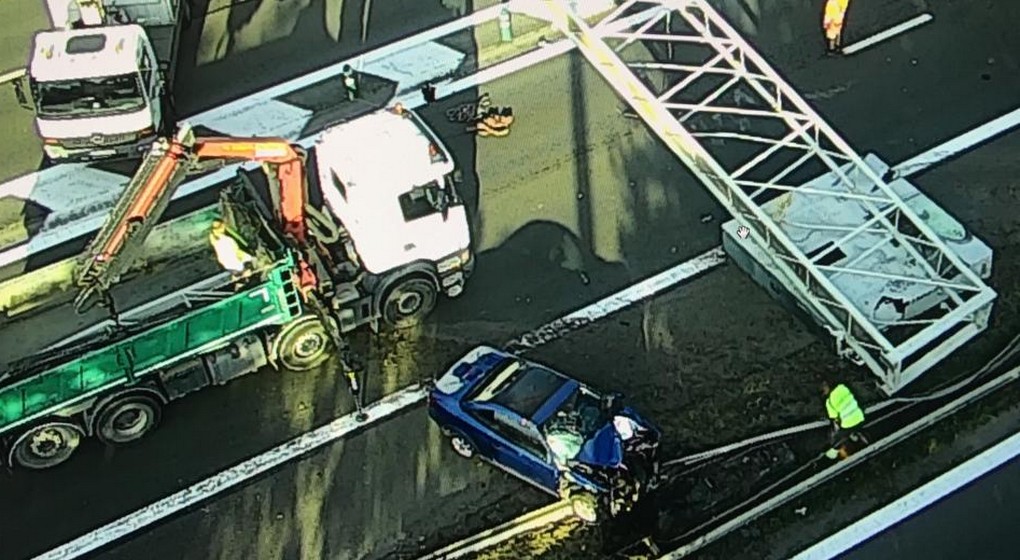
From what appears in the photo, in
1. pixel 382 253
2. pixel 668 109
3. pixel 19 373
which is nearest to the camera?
pixel 19 373

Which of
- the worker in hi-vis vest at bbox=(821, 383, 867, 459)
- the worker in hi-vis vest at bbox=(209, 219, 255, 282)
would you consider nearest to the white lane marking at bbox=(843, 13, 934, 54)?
the worker in hi-vis vest at bbox=(821, 383, 867, 459)

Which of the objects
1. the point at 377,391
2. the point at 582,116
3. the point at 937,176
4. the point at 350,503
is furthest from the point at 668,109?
the point at 350,503

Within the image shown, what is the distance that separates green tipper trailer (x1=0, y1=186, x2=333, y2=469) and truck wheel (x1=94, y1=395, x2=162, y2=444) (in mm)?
14

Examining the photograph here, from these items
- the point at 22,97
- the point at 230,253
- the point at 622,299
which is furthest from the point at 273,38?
the point at 622,299

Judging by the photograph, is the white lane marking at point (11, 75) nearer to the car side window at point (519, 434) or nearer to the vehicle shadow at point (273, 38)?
the vehicle shadow at point (273, 38)

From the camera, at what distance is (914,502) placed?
1908 cm

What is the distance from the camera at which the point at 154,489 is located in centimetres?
1988

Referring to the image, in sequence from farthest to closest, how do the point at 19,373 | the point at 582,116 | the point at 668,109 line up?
the point at 582,116 → the point at 668,109 → the point at 19,373

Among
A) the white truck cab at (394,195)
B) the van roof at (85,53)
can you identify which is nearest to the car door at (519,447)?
the white truck cab at (394,195)

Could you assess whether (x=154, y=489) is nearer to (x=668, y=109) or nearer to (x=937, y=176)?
(x=668, y=109)

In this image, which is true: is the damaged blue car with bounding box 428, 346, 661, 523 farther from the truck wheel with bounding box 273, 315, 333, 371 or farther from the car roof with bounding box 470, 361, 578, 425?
the truck wheel with bounding box 273, 315, 333, 371

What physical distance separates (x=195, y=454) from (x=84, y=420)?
5.21ft

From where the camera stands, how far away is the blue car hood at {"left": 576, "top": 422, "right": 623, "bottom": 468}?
18.4 meters

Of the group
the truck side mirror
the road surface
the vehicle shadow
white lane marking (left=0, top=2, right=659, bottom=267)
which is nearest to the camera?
the road surface
